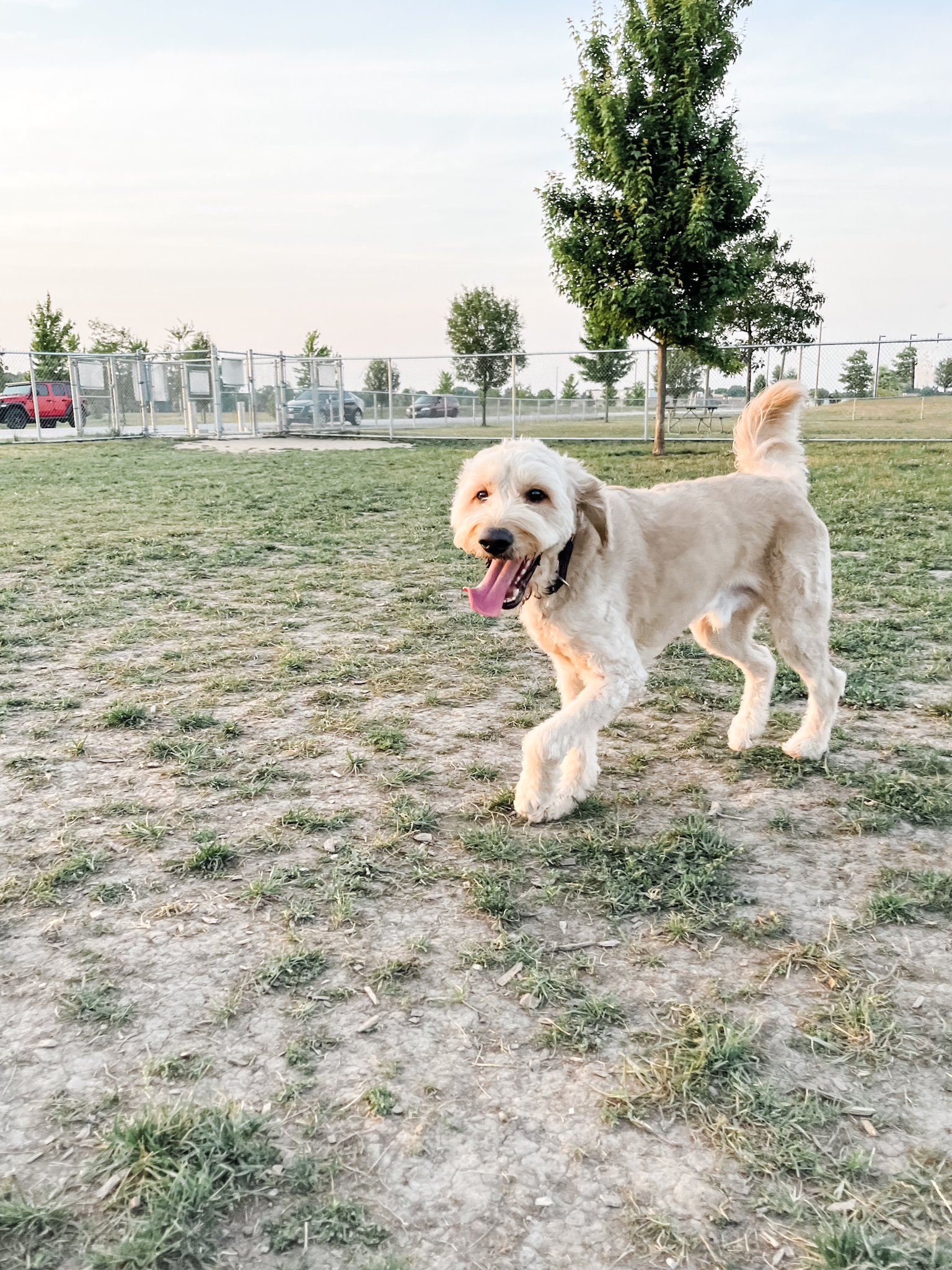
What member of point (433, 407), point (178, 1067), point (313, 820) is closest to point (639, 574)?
point (313, 820)

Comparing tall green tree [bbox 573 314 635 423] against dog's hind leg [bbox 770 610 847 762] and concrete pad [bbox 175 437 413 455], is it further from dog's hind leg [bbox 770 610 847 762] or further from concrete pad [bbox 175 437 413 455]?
dog's hind leg [bbox 770 610 847 762]

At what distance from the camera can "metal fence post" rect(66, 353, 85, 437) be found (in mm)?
28031

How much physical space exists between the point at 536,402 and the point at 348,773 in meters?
26.9

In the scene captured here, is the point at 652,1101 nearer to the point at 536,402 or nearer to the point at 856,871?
the point at 856,871

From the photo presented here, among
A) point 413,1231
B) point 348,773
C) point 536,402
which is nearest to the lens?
point 413,1231

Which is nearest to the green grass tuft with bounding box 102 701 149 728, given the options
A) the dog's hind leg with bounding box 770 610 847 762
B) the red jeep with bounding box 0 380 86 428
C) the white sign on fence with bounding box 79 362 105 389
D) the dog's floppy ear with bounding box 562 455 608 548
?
the dog's floppy ear with bounding box 562 455 608 548

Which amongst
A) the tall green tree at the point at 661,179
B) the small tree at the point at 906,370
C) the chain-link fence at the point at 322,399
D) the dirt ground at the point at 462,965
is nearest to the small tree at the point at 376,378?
the chain-link fence at the point at 322,399

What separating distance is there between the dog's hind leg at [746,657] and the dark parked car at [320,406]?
90.0 ft

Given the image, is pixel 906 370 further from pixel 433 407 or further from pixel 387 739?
pixel 387 739

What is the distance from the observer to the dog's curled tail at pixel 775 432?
4.30m

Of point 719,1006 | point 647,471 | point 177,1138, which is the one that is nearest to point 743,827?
point 719,1006

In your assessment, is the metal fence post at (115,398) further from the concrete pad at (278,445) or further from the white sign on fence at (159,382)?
the concrete pad at (278,445)

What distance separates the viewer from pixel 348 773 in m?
3.70

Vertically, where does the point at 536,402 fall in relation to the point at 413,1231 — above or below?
above
